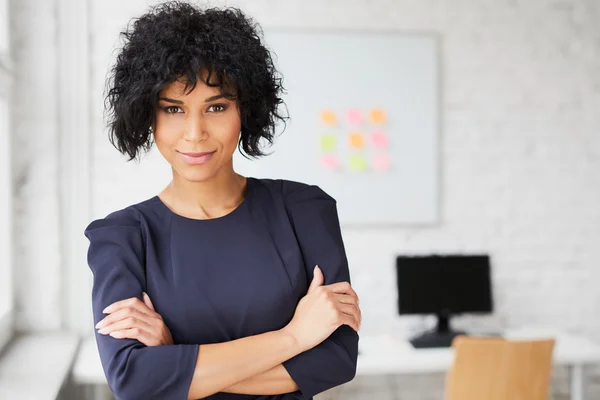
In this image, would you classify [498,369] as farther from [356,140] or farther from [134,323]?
[134,323]

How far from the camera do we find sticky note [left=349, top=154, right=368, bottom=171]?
347cm

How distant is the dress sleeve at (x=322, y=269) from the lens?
1173mm

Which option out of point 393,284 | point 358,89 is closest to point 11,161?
point 358,89

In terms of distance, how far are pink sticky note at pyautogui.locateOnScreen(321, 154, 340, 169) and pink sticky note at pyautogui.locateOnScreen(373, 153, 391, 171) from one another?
0.21m

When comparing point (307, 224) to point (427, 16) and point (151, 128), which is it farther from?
point (427, 16)

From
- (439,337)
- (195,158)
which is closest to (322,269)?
(195,158)

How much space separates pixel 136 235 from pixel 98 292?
4.8 inches

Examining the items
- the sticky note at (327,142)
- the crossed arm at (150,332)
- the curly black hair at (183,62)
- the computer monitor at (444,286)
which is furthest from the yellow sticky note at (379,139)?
the crossed arm at (150,332)

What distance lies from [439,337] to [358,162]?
994 mm

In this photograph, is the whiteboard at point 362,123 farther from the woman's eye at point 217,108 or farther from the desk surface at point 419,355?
the woman's eye at point 217,108

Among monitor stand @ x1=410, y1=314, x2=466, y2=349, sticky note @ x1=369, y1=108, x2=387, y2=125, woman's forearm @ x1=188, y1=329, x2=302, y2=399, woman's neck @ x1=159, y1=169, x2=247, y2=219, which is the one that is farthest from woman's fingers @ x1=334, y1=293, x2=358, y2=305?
sticky note @ x1=369, y1=108, x2=387, y2=125

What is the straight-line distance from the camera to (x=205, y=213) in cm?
124

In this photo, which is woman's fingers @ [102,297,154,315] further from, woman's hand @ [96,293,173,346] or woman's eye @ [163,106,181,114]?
woman's eye @ [163,106,181,114]

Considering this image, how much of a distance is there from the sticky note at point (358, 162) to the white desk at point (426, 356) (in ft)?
2.93
